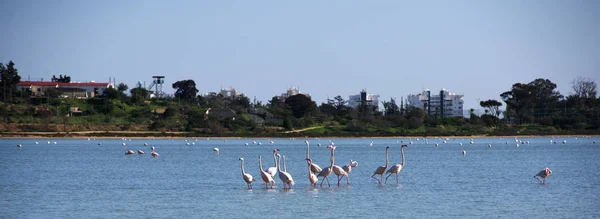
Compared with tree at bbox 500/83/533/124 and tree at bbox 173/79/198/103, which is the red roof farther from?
tree at bbox 500/83/533/124

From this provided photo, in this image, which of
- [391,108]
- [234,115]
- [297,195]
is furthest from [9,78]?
[297,195]

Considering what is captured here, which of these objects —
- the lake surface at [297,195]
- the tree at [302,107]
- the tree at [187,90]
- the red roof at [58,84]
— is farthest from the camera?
the tree at [187,90]

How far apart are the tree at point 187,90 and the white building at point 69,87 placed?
13459 mm

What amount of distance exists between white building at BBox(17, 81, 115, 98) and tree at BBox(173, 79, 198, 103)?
1346cm

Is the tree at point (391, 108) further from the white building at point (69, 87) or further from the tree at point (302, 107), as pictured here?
the white building at point (69, 87)

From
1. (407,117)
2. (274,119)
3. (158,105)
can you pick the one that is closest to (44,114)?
(158,105)

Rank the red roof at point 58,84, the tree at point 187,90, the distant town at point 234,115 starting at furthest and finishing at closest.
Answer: the tree at point 187,90
the red roof at point 58,84
the distant town at point 234,115

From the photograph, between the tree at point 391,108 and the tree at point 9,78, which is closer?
the tree at point 9,78

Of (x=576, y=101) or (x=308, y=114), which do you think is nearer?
(x=308, y=114)

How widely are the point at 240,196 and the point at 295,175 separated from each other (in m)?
9.97

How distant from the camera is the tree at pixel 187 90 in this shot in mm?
148000

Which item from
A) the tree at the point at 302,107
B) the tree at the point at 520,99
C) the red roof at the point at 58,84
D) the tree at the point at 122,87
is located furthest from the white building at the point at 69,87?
the tree at the point at 520,99

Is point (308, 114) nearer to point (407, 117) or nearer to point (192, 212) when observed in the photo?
point (407, 117)

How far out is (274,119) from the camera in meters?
122
